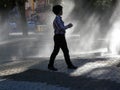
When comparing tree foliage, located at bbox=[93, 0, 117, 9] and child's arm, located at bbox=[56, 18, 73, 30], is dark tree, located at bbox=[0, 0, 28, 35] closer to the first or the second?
tree foliage, located at bbox=[93, 0, 117, 9]

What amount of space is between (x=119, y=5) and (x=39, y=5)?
34043 mm

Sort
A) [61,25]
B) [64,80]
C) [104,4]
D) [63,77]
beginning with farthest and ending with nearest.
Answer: [104,4]
[61,25]
[63,77]
[64,80]

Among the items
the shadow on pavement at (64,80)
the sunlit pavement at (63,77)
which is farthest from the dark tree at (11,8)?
the shadow on pavement at (64,80)

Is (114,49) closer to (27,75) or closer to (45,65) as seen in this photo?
(45,65)

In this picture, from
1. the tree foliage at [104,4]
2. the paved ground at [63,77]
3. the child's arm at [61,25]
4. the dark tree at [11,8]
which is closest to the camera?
the paved ground at [63,77]

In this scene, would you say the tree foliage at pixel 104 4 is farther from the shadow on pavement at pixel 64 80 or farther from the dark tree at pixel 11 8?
the shadow on pavement at pixel 64 80

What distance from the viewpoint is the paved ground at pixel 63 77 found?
970 centimetres

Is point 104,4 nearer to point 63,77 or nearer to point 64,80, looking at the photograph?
point 63,77

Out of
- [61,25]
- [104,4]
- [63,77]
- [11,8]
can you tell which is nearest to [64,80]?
[63,77]

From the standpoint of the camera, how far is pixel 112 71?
37.2 feet

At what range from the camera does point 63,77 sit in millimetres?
10891

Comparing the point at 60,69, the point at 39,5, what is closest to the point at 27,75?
the point at 60,69

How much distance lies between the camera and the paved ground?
970 centimetres

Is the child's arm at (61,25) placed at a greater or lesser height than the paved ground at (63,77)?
greater
